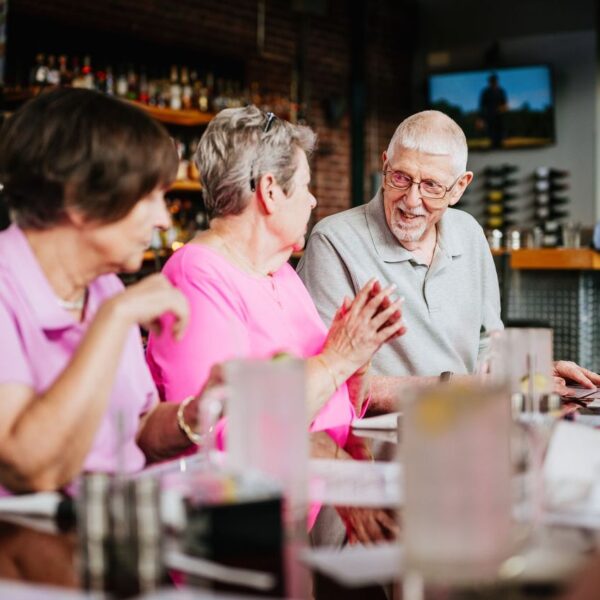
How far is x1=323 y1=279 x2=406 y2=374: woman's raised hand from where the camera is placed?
76.7 inches

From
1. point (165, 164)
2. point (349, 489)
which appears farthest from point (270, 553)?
point (165, 164)

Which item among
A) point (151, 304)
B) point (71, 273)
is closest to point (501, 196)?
point (71, 273)

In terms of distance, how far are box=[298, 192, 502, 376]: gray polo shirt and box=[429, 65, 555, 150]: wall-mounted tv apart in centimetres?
696

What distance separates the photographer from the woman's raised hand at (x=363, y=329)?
1.95 metres

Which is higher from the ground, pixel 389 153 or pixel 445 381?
pixel 389 153

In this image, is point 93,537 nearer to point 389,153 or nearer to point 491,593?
point 491,593

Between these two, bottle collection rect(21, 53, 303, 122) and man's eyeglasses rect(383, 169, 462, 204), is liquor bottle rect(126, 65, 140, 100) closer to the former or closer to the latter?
bottle collection rect(21, 53, 303, 122)

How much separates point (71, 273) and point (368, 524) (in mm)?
616

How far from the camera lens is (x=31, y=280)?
1.42 meters

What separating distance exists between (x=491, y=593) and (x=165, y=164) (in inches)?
32.0

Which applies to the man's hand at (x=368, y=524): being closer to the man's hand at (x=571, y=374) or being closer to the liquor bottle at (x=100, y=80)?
the man's hand at (x=571, y=374)

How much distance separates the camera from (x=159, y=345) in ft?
6.34

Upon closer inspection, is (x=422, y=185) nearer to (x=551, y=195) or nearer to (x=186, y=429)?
(x=186, y=429)

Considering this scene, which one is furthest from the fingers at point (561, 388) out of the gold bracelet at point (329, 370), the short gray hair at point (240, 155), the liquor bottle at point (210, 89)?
the liquor bottle at point (210, 89)
